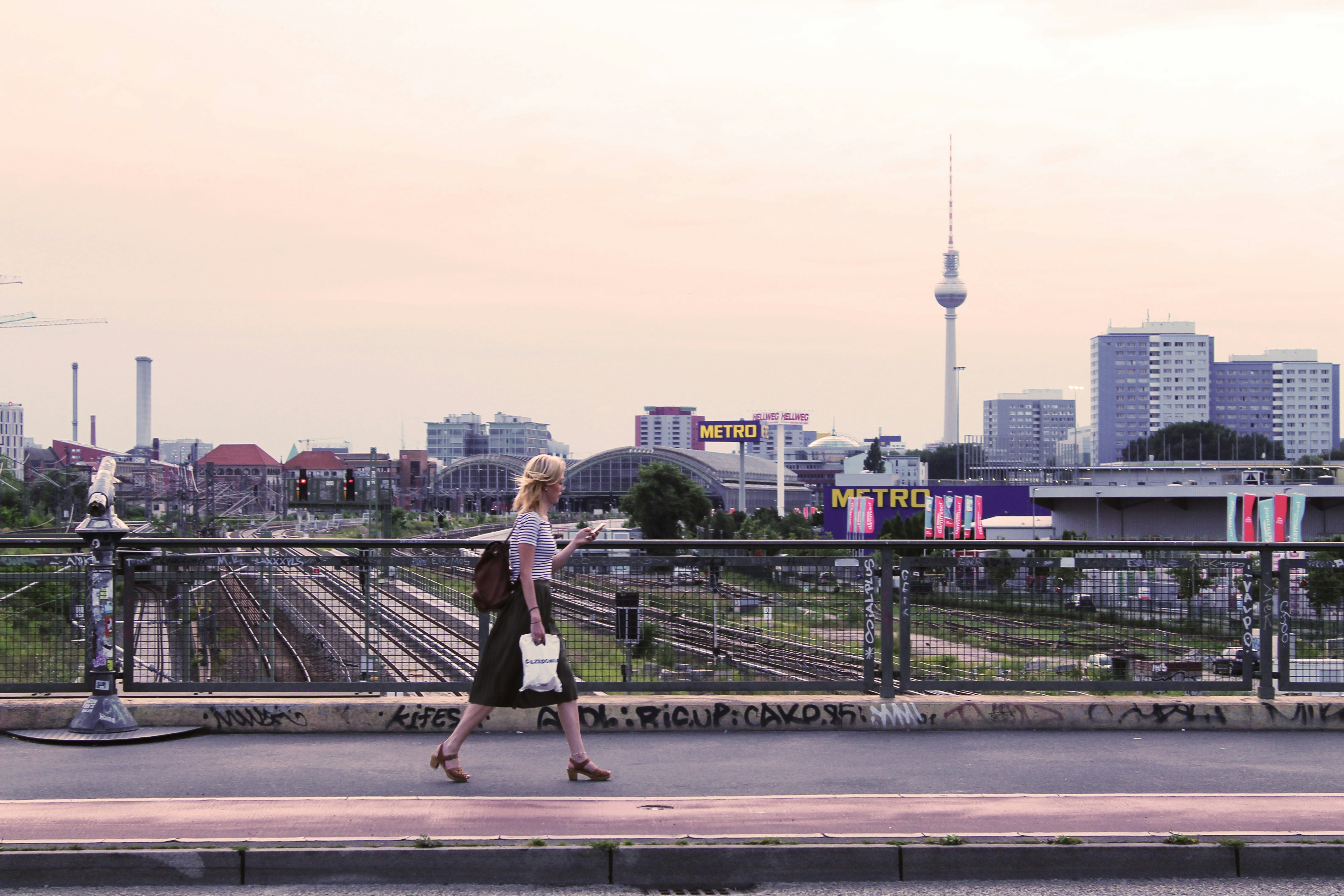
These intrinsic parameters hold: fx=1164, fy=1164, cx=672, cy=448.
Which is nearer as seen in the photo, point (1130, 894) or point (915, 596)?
point (1130, 894)

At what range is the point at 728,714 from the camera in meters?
7.41

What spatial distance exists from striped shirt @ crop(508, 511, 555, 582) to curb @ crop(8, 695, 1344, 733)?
160 cm

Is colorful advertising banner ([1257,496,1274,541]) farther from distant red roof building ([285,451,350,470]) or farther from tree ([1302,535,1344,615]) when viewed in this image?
distant red roof building ([285,451,350,470])

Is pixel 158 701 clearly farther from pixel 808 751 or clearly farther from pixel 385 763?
pixel 808 751

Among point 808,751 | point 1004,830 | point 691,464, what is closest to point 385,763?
point 808,751

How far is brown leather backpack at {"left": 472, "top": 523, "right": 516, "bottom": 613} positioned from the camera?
241 inches

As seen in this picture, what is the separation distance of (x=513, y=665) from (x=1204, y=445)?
177 meters

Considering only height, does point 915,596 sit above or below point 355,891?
above

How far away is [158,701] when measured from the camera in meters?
7.49

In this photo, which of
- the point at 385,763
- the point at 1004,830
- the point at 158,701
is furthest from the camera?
the point at 158,701

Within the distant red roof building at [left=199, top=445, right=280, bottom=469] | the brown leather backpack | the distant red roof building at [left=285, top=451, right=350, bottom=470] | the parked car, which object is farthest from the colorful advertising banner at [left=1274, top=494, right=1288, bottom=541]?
the distant red roof building at [left=199, top=445, right=280, bottom=469]

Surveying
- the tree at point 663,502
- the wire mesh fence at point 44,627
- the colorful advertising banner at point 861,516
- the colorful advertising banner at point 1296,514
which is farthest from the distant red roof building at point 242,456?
the wire mesh fence at point 44,627

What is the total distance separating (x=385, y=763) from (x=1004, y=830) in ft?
11.1

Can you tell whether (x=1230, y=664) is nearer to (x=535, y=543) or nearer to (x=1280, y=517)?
(x=535, y=543)
